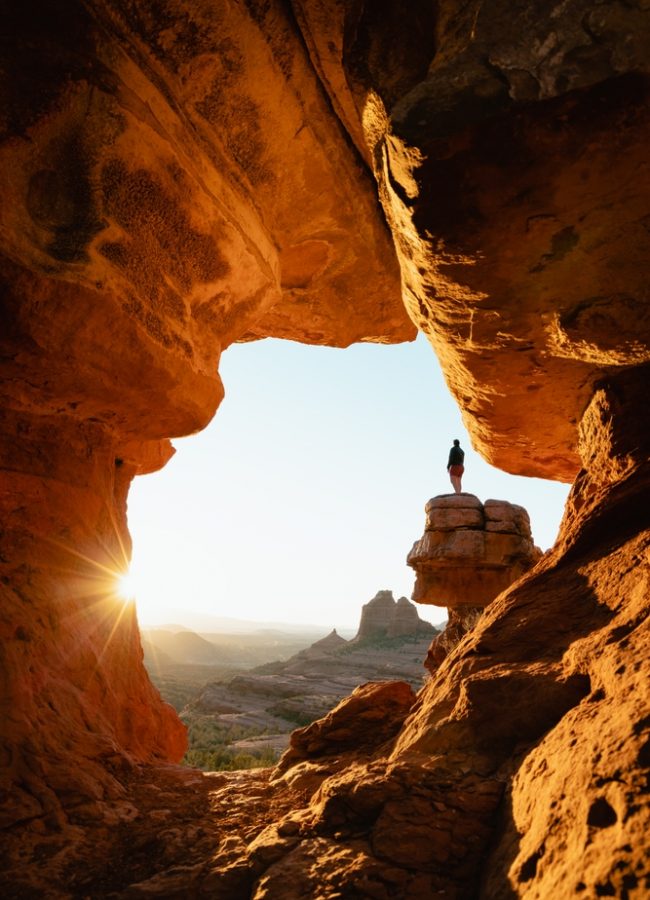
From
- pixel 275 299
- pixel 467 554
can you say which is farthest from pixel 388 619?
pixel 275 299

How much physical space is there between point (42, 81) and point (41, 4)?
1.19 feet

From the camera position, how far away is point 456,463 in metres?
15.3

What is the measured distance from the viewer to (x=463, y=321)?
343 cm

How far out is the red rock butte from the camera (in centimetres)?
217

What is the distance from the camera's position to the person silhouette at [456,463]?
15211 mm

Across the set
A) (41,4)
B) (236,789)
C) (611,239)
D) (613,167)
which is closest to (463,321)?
(611,239)

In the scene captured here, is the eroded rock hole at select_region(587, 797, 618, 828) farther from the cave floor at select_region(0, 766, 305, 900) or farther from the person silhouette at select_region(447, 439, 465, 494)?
the person silhouette at select_region(447, 439, 465, 494)

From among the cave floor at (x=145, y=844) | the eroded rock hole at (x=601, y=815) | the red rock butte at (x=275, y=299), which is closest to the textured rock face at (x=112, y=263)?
the red rock butte at (x=275, y=299)

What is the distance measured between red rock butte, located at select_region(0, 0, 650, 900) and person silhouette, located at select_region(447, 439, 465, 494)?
10203 mm

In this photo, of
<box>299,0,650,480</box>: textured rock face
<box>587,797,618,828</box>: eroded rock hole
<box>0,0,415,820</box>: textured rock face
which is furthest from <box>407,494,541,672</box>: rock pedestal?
<box>587,797,618,828</box>: eroded rock hole

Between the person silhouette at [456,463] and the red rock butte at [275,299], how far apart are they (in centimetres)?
A: 1020

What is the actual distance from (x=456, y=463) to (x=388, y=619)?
114ft

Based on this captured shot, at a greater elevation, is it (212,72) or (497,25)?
(212,72)

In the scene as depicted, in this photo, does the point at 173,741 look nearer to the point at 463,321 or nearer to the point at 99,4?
the point at 463,321
